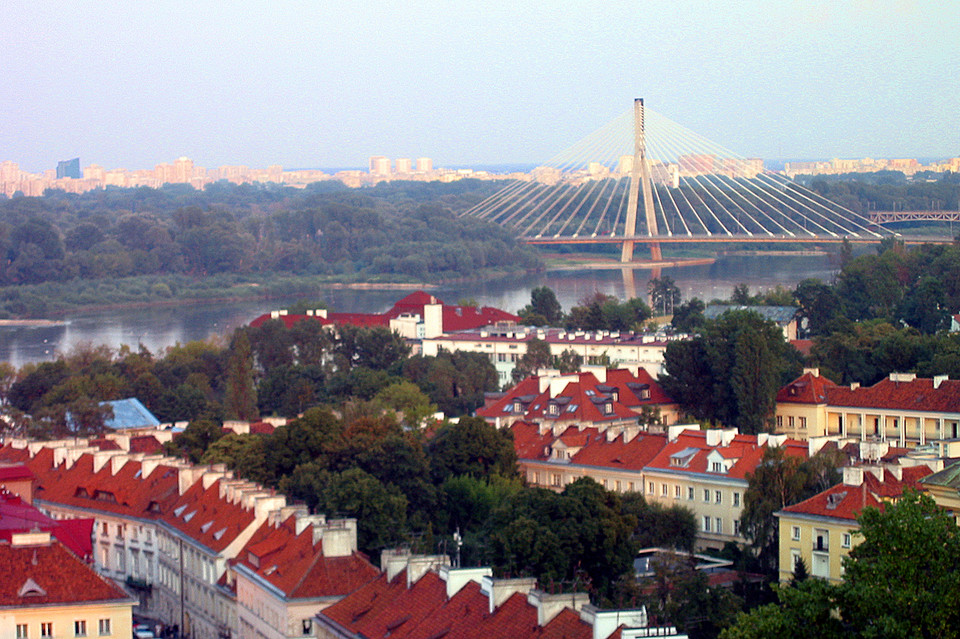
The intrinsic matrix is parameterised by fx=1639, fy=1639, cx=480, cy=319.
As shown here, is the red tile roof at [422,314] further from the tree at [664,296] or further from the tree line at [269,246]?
the tree line at [269,246]

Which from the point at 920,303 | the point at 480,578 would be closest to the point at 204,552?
the point at 480,578

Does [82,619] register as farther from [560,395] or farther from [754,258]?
[754,258]

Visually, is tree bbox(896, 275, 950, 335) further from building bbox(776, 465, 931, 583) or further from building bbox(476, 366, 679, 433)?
building bbox(776, 465, 931, 583)

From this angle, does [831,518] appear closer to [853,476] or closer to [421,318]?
[853,476]

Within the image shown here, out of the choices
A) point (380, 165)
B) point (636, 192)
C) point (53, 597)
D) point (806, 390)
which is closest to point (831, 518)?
point (53, 597)

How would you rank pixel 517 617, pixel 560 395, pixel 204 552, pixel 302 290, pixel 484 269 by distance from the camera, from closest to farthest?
pixel 517 617 < pixel 204 552 < pixel 560 395 < pixel 302 290 < pixel 484 269

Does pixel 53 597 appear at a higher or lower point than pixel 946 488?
lower
